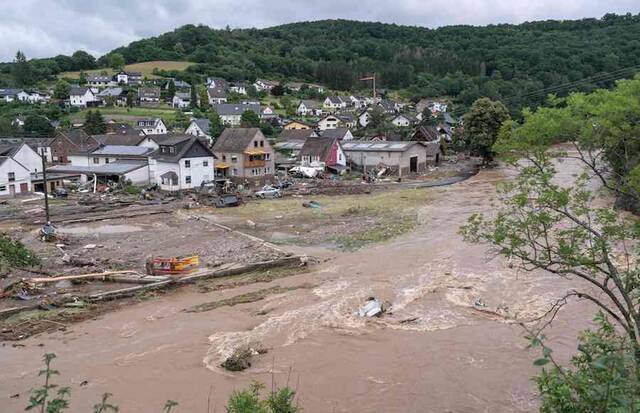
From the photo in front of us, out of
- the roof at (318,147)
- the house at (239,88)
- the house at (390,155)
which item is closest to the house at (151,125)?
the roof at (318,147)

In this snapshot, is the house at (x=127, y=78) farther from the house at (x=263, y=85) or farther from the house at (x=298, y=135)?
the house at (x=298, y=135)

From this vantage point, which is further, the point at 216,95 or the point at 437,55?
the point at 437,55

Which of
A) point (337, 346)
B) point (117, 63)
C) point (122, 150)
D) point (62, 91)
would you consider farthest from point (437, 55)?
point (337, 346)

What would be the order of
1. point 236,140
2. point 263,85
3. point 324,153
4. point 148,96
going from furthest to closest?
point 263,85
point 148,96
point 324,153
point 236,140

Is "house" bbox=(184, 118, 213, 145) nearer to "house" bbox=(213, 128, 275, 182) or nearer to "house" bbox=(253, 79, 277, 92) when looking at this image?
"house" bbox=(213, 128, 275, 182)

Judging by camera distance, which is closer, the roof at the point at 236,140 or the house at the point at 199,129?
the roof at the point at 236,140

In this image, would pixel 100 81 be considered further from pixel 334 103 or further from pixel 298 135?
pixel 298 135

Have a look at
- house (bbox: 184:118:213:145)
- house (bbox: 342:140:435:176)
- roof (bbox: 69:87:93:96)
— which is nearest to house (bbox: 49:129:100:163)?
house (bbox: 184:118:213:145)
